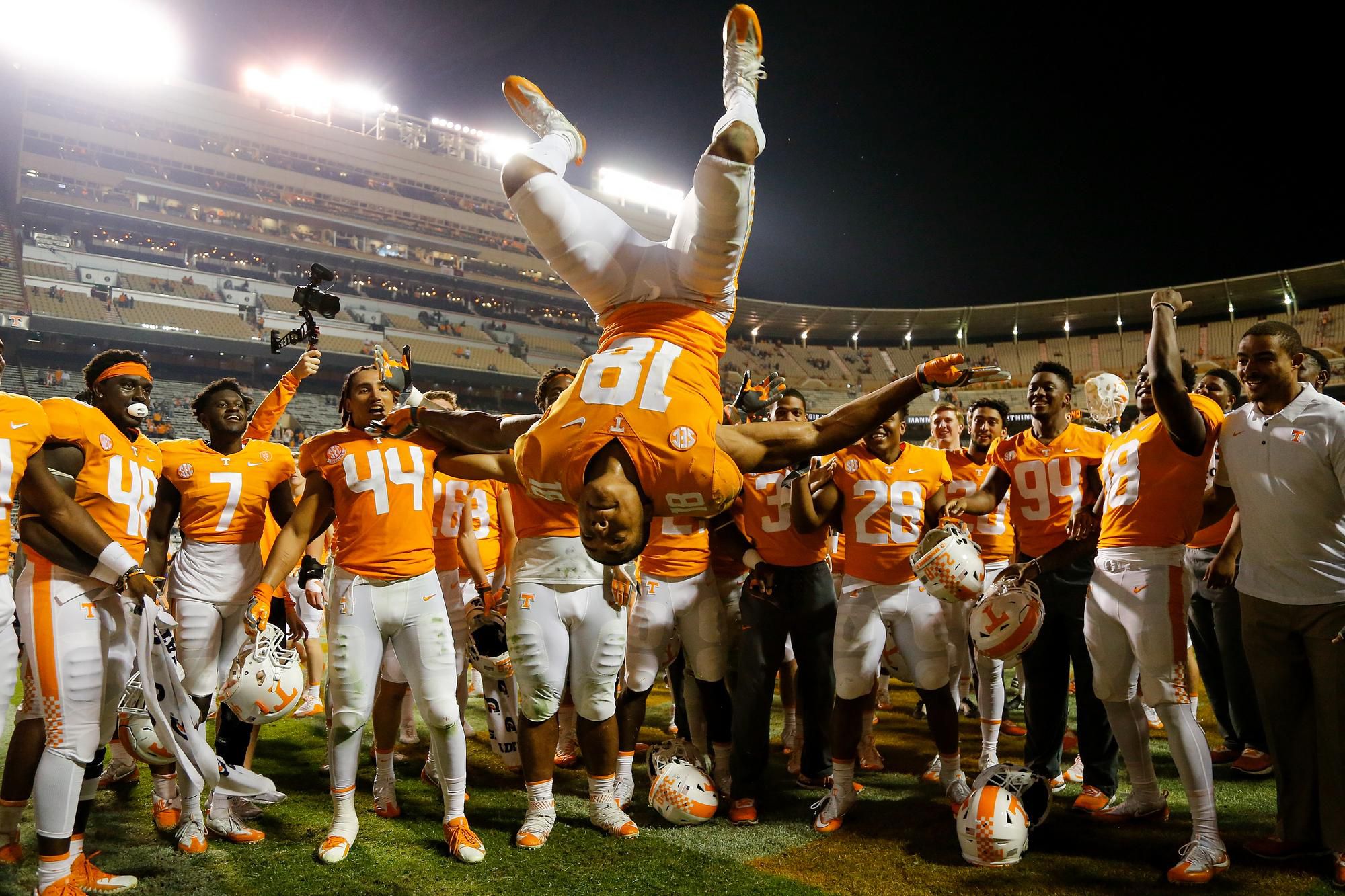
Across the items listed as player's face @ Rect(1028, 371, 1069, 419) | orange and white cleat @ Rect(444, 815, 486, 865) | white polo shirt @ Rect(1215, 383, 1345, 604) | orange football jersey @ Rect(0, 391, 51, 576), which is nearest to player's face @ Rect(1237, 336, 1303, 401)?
white polo shirt @ Rect(1215, 383, 1345, 604)

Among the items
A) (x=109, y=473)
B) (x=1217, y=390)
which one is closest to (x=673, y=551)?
(x=109, y=473)

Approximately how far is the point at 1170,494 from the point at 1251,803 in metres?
2.14

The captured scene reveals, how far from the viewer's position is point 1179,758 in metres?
3.93

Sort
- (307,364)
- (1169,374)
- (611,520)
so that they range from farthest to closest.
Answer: (307,364) → (1169,374) → (611,520)

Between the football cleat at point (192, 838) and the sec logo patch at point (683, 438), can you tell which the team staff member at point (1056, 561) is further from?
the football cleat at point (192, 838)

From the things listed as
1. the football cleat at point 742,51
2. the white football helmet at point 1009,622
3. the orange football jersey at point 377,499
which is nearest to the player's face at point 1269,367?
the white football helmet at point 1009,622

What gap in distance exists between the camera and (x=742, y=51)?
10.9 ft

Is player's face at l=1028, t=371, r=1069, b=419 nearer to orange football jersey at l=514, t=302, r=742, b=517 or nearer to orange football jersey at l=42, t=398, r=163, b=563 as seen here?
orange football jersey at l=514, t=302, r=742, b=517

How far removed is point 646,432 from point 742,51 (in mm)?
1712

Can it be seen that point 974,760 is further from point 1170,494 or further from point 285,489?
point 285,489

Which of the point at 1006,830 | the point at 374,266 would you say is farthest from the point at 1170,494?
the point at 374,266

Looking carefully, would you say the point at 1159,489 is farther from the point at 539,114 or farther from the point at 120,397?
the point at 120,397

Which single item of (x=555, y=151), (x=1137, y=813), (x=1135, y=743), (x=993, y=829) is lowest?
(x=1137, y=813)

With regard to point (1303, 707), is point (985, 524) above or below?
above
